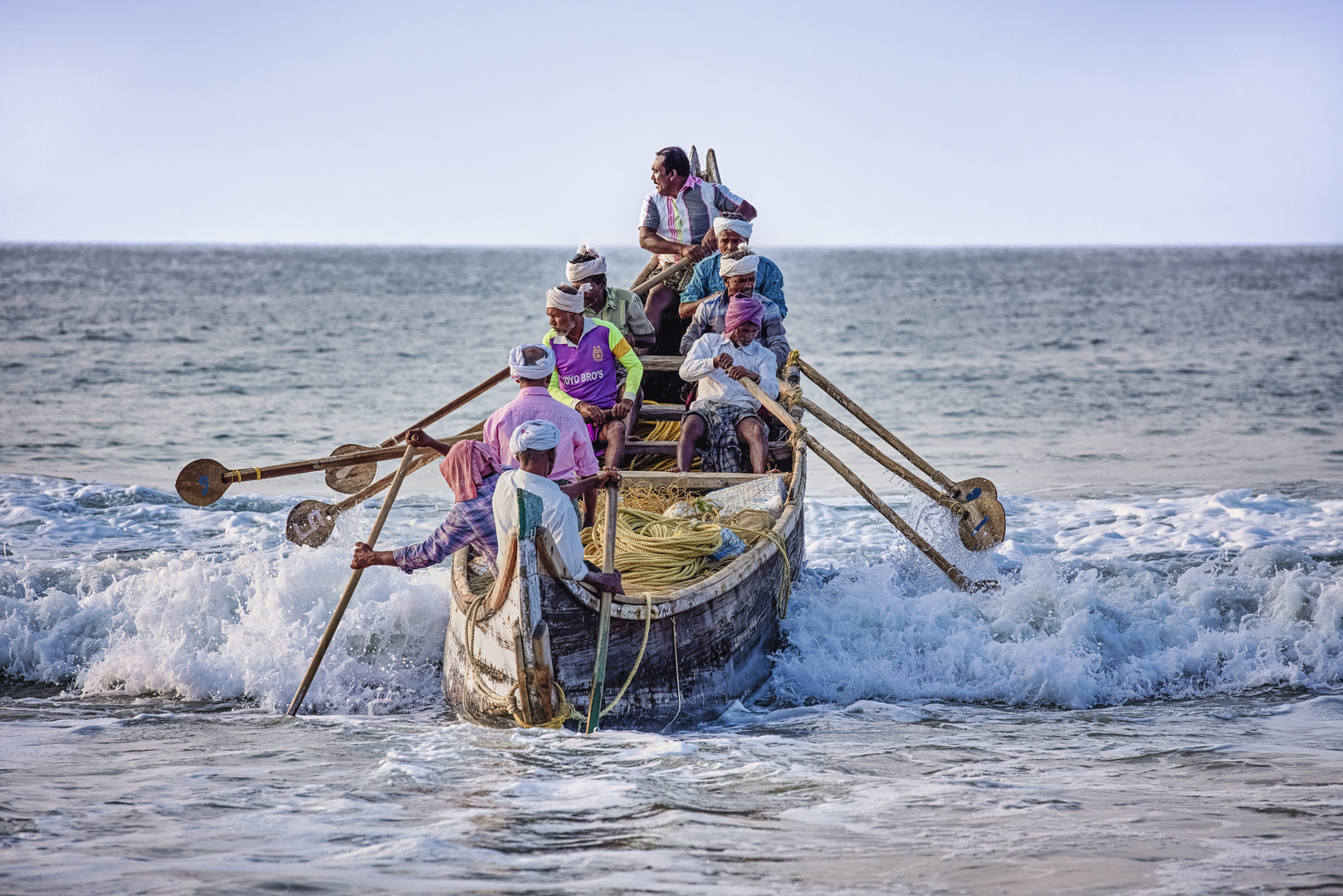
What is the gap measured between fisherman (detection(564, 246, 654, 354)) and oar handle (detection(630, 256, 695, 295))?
399mm

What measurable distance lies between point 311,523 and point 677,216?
3685 millimetres

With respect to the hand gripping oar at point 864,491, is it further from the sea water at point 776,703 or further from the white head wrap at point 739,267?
the white head wrap at point 739,267

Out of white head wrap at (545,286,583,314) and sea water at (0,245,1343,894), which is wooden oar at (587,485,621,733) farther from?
white head wrap at (545,286,583,314)

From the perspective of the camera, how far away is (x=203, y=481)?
6.89m

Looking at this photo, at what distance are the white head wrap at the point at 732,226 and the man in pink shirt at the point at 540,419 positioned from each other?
2.55 m

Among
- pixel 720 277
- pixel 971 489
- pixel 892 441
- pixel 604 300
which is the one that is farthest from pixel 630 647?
pixel 892 441

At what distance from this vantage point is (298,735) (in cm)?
641

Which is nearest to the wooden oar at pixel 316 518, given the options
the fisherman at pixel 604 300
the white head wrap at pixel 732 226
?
the fisherman at pixel 604 300

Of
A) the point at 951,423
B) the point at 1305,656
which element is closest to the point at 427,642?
the point at 1305,656

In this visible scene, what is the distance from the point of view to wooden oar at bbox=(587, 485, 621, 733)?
217 inches

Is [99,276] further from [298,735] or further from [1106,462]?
[298,735]

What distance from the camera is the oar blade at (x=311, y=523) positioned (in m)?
8.00

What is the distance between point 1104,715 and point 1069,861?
98.1 inches

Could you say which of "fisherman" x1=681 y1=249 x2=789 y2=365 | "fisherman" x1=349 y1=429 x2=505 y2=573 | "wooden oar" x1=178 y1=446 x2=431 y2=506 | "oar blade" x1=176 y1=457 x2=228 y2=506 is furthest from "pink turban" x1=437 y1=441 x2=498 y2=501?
"fisherman" x1=681 y1=249 x2=789 y2=365
